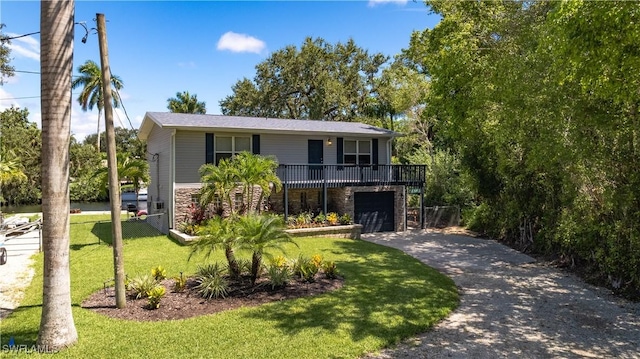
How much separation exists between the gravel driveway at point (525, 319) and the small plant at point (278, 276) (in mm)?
3178

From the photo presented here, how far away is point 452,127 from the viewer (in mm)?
15750

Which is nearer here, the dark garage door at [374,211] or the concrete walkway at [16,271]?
the concrete walkway at [16,271]

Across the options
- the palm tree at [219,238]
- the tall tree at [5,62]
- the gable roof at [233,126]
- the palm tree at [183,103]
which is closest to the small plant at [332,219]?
the gable roof at [233,126]

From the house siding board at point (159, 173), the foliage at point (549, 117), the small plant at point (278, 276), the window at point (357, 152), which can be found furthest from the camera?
the window at point (357, 152)

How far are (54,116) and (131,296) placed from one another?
3987 mm

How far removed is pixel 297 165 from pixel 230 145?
2.98 m

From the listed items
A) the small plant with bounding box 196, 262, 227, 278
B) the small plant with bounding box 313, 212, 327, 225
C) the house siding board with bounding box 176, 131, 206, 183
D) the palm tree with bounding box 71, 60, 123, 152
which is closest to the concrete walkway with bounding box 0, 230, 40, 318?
the small plant with bounding box 196, 262, 227, 278

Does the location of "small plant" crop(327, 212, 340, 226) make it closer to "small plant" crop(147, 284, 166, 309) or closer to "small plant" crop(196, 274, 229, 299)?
"small plant" crop(196, 274, 229, 299)

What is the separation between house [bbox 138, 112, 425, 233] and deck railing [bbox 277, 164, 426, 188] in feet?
0.15

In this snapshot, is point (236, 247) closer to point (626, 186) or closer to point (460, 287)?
point (460, 287)

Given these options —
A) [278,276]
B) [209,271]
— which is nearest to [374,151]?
[278,276]

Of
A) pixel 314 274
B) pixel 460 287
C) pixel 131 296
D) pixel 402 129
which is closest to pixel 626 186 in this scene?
pixel 460 287

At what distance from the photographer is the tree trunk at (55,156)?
508 centimetres

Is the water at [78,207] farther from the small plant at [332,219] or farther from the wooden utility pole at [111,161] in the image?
the wooden utility pole at [111,161]
